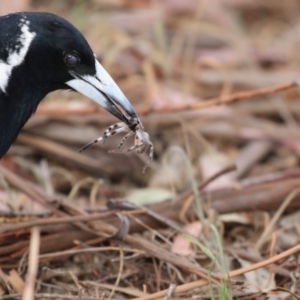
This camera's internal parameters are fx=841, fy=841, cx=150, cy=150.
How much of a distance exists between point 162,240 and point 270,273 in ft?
1.02

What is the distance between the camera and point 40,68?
1.81m

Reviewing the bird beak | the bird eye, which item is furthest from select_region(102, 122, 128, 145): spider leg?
the bird eye

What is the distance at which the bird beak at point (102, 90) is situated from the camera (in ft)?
6.02

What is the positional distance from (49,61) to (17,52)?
2.8 inches

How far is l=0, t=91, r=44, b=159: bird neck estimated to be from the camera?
182 centimetres

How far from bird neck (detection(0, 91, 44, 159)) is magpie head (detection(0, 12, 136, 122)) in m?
0.01

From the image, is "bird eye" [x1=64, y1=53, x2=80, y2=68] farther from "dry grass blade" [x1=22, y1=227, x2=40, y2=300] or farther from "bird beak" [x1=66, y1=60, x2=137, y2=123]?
"dry grass blade" [x1=22, y1=227, x2=40, y2=300]

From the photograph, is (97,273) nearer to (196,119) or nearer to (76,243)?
(76,243)

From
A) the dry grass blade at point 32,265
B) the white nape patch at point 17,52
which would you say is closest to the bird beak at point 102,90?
the white nape patch at point 17,52

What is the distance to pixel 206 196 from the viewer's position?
227 centimetres

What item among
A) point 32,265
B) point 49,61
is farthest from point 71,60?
point 32,265

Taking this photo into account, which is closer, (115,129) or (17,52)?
(17,52)

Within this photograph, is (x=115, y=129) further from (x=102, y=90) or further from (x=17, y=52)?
(x=17, y=52)

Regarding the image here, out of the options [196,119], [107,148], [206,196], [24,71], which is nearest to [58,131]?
[107,148]
